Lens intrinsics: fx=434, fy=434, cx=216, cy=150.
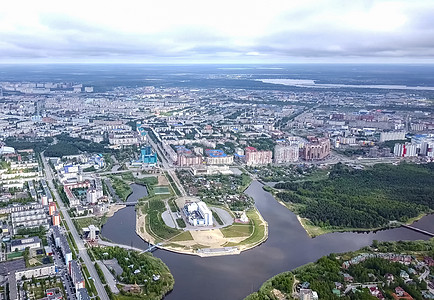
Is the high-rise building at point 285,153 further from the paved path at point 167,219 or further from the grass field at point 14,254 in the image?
the grass field at point 14,254

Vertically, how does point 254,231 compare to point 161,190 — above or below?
below

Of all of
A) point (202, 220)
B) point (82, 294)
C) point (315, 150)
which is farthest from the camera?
point (315, 150)

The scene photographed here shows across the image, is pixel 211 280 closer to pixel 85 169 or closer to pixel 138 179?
pixel 138 179

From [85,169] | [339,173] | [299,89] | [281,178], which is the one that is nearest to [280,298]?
[281,178]

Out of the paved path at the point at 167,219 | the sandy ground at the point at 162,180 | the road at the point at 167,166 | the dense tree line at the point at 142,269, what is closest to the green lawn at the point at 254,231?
the paved path at the point at 167,219

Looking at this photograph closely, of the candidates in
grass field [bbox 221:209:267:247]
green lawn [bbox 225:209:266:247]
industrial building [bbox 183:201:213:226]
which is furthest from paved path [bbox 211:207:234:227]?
green lawn [bbox 225:209:266:247]

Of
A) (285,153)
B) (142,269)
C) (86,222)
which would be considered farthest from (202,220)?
(285,153)

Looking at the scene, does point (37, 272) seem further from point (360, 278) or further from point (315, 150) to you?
point (315, 150)
